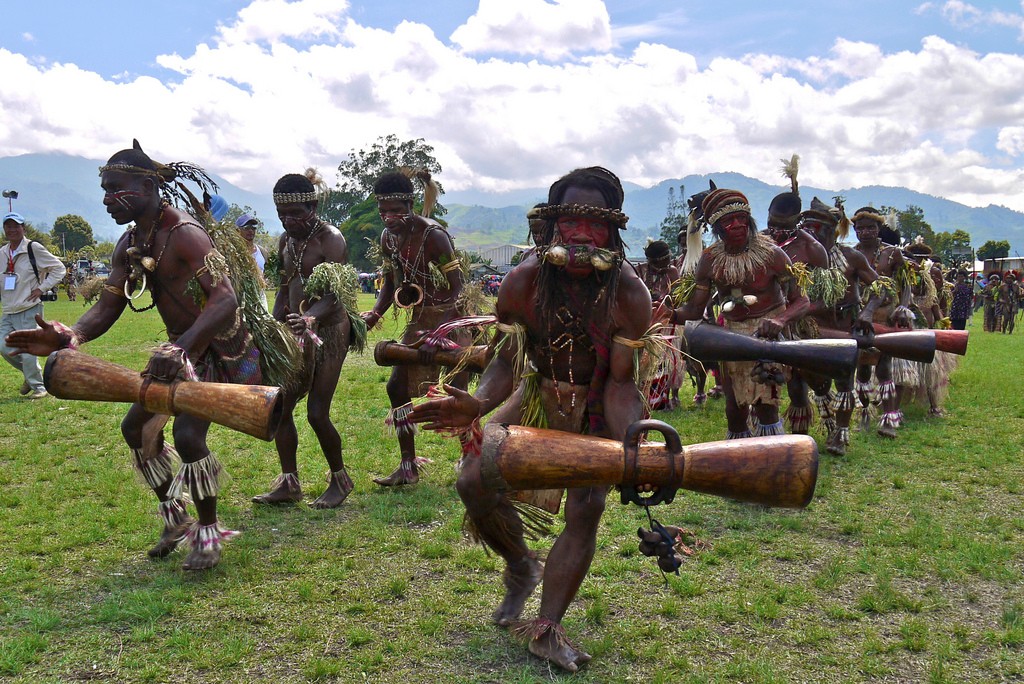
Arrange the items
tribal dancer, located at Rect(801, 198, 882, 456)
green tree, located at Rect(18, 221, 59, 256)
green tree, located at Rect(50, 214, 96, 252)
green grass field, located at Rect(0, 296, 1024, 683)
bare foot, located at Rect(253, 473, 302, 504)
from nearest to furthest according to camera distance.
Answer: green grass field, located at Rect(0, 296, 1024, 683) → bare foot, located at Rect(253, 473, 302, 504) → tribal dancer, located at Rect(801, 198, 882, 456) → green tree, located at Rect(18, 221, 59, 256) → green tree, located at Rect(50, 214, 96, 252)

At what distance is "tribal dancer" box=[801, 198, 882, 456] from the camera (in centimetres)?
702

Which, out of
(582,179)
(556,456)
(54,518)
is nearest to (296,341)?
(54,518)

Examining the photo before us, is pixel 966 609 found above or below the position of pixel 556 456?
below

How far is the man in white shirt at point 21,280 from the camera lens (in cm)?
938

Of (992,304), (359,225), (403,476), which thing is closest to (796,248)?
(403,476)

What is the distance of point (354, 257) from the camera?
6144 cm

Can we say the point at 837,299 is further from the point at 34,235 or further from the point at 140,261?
the point at 34,235

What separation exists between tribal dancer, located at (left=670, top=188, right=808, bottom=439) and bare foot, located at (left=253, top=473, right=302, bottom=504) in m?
3.18

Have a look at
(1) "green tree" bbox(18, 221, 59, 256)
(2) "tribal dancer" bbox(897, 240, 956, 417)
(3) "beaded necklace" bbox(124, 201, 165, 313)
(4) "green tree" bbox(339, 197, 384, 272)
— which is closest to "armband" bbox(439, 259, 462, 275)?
(3) "beaded necklace" bbox(124, 201, 165, 313)

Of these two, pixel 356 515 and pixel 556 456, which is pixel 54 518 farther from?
pixel 556 456

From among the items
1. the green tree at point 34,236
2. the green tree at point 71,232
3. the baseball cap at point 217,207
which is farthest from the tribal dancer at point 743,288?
the green tree at point 71,232

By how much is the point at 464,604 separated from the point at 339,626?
2.12 ft

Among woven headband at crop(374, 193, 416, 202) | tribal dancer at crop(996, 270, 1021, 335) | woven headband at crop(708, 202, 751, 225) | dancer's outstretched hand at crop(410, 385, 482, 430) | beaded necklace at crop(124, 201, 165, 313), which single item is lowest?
dancer's outstretched hand at crop(410, 385, 482, 430)

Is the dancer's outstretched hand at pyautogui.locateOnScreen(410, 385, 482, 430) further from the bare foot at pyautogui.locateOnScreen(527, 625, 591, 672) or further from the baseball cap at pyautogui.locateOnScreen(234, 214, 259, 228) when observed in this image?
the baseball cap at pyautogui.locateOnScreen(234, 214, 259, 228)
